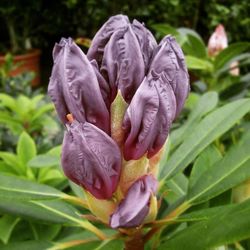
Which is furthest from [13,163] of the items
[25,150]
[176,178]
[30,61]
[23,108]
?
[30,61]

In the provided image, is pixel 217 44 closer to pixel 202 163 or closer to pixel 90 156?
pixel 202 163

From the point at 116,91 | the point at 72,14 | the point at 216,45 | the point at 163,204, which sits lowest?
the point at 72,14

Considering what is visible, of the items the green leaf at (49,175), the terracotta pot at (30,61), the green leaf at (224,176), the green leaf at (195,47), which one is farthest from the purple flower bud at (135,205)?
the terracotta pot at (30,61)

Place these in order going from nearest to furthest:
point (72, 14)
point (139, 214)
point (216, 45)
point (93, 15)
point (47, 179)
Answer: point (139, 214) < point (47, 179) < point (216, 45) < point (93, 15) < point (72, 14)

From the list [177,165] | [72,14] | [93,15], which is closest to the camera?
[177,165]

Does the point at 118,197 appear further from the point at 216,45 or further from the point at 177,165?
the point at 216,45

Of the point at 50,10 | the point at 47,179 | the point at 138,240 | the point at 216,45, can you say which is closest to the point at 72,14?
the point at 50,10

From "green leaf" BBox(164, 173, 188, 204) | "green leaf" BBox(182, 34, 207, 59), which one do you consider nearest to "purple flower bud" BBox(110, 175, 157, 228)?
"green leaf" BBox(164, 173, 188, 204)
